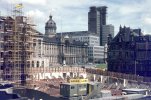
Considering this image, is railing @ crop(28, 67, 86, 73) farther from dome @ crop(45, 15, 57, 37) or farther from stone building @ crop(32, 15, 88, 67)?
dome @ crop(45, 15, 57, 37)

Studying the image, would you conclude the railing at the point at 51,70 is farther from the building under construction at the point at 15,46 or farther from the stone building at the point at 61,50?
the stone building at the point at 61,50

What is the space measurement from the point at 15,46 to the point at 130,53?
5009 centimetres

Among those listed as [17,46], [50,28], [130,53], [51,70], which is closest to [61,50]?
[50,28]

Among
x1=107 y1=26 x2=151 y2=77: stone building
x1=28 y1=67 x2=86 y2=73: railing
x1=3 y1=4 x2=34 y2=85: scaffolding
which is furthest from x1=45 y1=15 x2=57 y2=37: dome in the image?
x1=3 y1=4 x2=34 y2=85: scaffolding

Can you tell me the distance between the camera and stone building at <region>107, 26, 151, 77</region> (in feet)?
386

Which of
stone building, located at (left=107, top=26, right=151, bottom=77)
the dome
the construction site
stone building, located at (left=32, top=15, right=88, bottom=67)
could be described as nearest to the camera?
the construction site

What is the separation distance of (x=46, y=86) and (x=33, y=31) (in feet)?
59.2

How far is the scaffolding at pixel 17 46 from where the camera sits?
84.2m

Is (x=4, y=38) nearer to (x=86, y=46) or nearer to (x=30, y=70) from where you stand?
(x=30, y=70)

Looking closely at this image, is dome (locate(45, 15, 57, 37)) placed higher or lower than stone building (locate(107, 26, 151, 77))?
higher

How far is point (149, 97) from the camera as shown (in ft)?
238

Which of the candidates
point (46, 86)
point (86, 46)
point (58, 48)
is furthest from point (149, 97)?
point (86, 46)

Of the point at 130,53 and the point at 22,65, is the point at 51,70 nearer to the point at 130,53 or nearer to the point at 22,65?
the point at 22,65

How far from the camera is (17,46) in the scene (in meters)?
86.1
